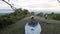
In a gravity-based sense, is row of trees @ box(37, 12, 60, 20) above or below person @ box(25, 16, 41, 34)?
above

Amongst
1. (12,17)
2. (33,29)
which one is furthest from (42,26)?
(12,17)

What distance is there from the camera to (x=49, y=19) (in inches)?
73.3

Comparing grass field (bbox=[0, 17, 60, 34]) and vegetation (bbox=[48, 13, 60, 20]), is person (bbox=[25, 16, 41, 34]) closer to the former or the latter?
grass field (bbox=[0, 17, 60, 34])

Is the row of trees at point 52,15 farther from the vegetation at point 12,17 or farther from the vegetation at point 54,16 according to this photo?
the vegetation at point 12,17

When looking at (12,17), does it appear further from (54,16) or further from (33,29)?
(54,16)

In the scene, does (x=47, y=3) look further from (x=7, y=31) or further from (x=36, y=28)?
(x=7, y=31)

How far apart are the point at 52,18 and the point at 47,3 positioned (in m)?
0.20

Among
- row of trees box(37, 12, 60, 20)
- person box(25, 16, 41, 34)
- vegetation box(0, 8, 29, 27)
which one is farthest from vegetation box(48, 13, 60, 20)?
vegetation box(0, 8, 29, 27)

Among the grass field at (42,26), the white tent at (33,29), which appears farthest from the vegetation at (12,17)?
the white tent at (33,29)

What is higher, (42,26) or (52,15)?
(52,15)

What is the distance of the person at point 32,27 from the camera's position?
181cm

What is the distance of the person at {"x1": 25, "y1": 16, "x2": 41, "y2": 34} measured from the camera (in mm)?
1814

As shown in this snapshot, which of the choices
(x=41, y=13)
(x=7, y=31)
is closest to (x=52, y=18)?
(x=41, y=13)

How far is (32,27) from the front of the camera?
1817 millimetres
